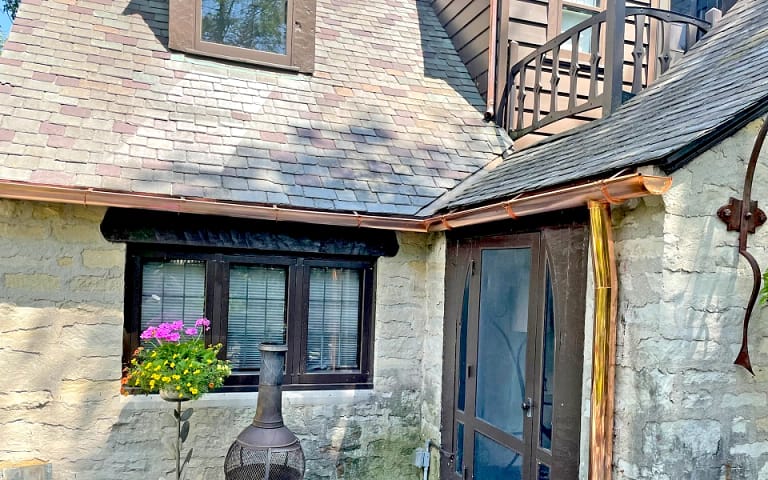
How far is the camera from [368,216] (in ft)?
13.7

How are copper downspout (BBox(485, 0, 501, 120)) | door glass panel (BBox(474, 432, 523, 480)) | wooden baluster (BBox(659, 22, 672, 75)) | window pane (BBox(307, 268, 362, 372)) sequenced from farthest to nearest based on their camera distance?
copper downspout (BBox(485, 0, 501, 120)) < wooden baluster (BBox(659, 22, 672, 75)) < window pane (BBox(307, 268, 362, 372)) < door glass panel (BBox(474, 432, 523, 480))

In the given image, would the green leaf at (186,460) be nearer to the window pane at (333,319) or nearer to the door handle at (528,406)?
the window pane at (333,319)

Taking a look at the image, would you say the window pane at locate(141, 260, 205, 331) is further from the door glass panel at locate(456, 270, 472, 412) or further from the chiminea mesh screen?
the door glass panel at locate(456, 270, 472, 412)

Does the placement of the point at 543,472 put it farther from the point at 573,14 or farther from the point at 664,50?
the point at 573,14

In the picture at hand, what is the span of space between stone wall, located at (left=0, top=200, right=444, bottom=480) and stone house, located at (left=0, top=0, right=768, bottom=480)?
0.05 feet

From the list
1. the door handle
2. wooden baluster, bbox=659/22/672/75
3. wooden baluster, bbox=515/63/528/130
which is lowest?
the door handle

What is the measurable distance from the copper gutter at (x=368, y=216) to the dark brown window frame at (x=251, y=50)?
81.3 inches

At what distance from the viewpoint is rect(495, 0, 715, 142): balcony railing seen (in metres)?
4.32

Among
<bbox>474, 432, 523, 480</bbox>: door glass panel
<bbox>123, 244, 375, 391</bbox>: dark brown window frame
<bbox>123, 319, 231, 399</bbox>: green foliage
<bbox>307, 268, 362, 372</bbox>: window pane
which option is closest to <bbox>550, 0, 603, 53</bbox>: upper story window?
<bbox>123, 244, 375, 391</bbox>: dark brown window frame

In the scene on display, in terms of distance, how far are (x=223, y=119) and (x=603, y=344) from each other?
11.4 feet

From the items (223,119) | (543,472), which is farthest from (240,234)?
(543,472)

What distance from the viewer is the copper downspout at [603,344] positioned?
8.98 feet

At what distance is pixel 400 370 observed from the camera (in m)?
4.67

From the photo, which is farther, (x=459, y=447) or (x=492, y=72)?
(x=492, y=72)
